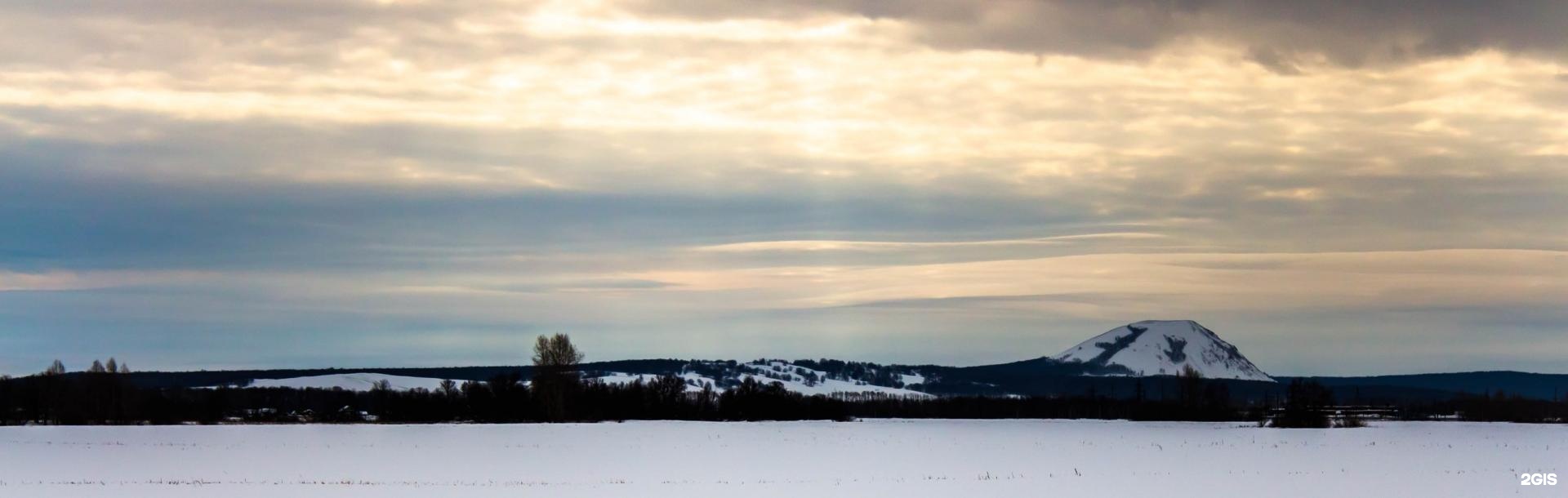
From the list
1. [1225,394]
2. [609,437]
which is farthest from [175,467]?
[1225,394]

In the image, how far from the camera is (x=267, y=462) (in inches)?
1925

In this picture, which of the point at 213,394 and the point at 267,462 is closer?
the point at 267,462

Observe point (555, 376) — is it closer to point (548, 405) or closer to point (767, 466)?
point (548, 405)

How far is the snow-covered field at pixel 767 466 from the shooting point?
119ft

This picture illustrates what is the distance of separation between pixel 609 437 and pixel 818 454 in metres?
23.4

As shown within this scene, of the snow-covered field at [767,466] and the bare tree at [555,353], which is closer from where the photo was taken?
the snow-covered field at [767,466]

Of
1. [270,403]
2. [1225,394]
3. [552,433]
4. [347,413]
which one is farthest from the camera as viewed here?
[270,403]

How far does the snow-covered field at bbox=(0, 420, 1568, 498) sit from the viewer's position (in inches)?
1432

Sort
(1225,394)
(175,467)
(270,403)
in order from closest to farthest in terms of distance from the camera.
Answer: (175,467), (1225,394), (270,403)

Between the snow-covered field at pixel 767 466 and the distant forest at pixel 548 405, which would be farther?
the distant forest at pixel 548 405

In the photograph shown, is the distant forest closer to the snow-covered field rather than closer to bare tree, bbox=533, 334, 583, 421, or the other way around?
bare tree, bbox=533, 334, 583, 421

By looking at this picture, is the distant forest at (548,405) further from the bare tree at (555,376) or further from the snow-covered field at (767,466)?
the snow-covered field at (767,466)

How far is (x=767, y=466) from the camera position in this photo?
4741 centimetres

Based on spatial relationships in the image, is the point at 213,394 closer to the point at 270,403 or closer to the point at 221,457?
the point at 270,403
